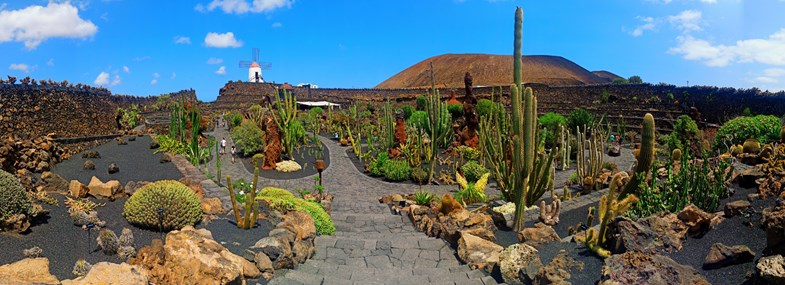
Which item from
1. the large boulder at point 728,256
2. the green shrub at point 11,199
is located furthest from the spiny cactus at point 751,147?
the green shrub at point 11,199

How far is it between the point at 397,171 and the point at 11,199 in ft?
32.2

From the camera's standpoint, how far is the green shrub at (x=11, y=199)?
5.70m

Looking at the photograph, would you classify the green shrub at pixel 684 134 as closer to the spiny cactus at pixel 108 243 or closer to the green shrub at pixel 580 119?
the green shrub at pixel 580 119

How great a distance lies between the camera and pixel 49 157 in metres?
11.5

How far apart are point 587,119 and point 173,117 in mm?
18086

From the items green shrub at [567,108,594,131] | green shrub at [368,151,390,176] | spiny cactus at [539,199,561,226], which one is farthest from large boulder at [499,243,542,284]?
green shrub at [567,108,594,131]

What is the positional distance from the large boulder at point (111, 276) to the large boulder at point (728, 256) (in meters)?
5.39

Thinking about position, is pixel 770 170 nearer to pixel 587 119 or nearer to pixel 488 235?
pixel 488 235

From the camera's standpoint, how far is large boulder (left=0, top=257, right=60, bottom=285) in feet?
13.8

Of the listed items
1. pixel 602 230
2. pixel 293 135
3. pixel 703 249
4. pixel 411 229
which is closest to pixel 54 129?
pixel 293 135

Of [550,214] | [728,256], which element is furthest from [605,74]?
[728,256]

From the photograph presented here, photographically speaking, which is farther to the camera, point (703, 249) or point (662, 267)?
point (703, 249)

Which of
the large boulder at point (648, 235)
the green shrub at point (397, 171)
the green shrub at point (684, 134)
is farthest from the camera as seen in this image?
the green shrub at point (684, 134)

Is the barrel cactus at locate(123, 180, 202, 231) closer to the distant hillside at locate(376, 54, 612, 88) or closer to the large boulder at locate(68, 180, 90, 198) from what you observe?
the large boulder at locate(68, 180, 90, 198)
